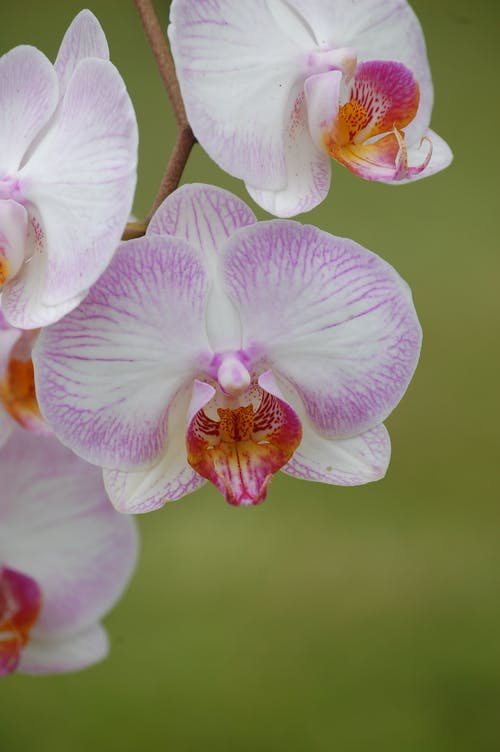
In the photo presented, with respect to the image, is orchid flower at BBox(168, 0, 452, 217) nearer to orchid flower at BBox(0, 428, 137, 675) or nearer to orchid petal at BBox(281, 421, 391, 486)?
orchid petal at BBox(281, 421, 391, 486)

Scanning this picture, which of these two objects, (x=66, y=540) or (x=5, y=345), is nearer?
(x=5, y=345)

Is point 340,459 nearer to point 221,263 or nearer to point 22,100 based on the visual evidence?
point 221,263

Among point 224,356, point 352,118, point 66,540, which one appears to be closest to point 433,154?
point 352,118

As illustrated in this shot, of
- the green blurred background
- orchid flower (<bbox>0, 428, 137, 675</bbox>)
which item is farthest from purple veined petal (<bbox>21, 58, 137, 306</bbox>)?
the green blurred background

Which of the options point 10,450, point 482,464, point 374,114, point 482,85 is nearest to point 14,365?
point 10,450

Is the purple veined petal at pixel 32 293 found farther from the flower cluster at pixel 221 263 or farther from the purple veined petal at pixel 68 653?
the purple veined petal at pixel 68 653

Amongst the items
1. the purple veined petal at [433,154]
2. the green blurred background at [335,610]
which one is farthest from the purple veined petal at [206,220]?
the green blurred background at [335,610]
